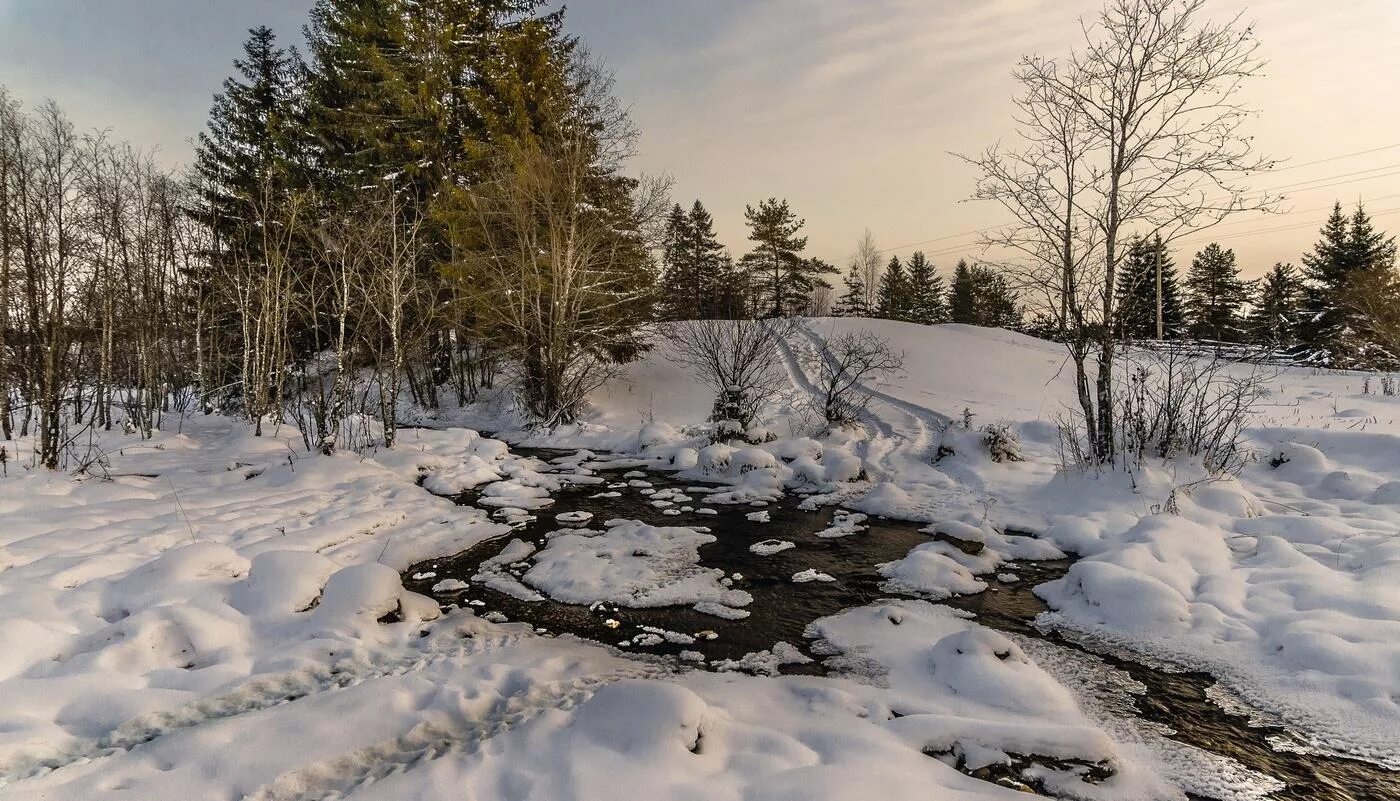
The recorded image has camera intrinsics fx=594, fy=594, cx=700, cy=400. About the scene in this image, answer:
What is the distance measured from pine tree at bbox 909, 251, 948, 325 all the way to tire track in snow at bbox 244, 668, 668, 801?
46523 mm

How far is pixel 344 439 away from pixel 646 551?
7.52 metres

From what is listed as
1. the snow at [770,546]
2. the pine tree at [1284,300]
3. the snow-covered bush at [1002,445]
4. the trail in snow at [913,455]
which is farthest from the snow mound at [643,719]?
the pine tree at [1284,300]

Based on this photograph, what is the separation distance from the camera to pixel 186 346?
63.2 ft

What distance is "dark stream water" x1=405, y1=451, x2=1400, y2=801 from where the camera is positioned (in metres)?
2.91

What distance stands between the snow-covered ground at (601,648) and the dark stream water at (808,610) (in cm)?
20

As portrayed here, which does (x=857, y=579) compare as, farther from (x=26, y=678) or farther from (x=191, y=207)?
(x=191, y=207)

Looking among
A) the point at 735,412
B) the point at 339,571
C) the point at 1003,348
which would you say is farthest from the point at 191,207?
the point at 1003,348

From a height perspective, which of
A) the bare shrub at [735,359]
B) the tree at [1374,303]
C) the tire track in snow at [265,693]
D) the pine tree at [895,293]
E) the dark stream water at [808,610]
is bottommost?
the dark stream water at [808,610]

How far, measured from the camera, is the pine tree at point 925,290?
46156 mm

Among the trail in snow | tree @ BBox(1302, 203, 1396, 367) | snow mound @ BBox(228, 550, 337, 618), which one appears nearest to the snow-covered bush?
the trail in snow

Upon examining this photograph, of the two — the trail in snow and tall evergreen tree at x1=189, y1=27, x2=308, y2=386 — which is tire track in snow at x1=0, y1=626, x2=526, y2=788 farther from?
tall evergreen tree at x1=189, y1=27, x2=308, y2=386

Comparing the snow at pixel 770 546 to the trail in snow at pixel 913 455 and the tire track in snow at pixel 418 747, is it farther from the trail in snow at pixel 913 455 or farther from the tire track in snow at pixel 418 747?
the tire track in snow at pixel 418 747

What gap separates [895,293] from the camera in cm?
4466

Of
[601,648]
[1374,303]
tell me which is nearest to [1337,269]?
[1374,303]
